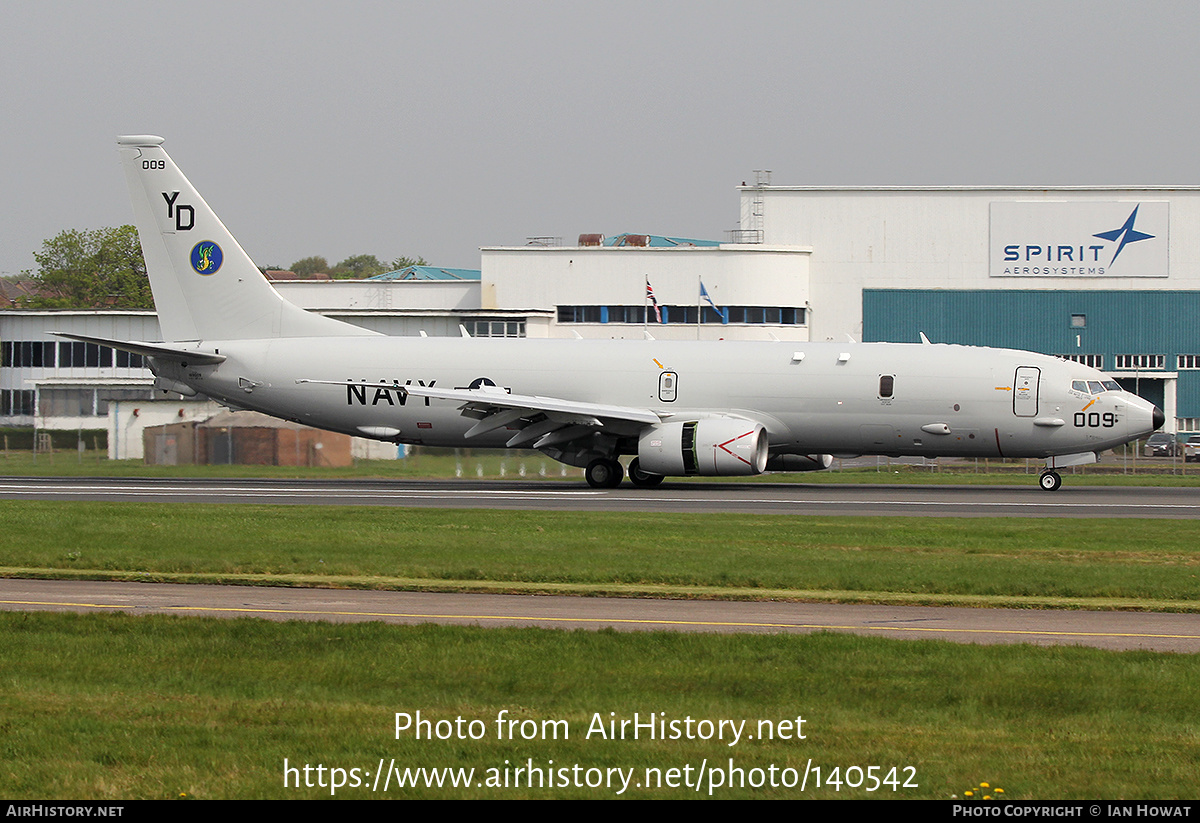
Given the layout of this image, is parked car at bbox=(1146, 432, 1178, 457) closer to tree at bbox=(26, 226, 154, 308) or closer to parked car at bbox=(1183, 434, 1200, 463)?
parked car at bbox=(1183, 434, 1200, 463)

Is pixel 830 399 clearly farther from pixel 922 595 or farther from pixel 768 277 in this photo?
pixel 768 277

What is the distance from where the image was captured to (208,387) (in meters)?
41.6

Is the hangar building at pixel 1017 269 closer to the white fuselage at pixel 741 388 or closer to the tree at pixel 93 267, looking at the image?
the white fuselage at pixel 741 388

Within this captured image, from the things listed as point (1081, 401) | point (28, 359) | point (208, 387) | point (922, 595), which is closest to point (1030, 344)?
point (1081, 401)

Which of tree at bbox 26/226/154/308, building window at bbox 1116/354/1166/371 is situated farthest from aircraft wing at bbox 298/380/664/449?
tree at bbox 26/226/154/308

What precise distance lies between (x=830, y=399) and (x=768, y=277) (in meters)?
38.7

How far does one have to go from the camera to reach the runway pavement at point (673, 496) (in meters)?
32.2

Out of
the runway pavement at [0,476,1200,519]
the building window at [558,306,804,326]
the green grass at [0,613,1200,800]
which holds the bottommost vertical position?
the runway pavement at [0,476,1200,519]

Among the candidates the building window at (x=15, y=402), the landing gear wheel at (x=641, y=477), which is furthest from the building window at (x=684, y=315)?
the landing gear wheel at (x=641, y=477)

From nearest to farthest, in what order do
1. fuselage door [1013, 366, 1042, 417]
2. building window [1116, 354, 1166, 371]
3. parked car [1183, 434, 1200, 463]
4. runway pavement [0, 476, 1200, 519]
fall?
runway pavement [0, 476, 1200, 519], fuselage door [1013, 366, 1042, 417], parked car [1183, 434, 1200, 463], building window [1116, 354, 1166, 371]

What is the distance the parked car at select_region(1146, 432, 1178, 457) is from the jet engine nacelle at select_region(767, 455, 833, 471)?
1225 inches

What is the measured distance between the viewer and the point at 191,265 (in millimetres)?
42312

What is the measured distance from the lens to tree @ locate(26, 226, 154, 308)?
5344 inches

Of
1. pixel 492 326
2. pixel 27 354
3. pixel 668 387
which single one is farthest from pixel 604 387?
pixel 27 354
